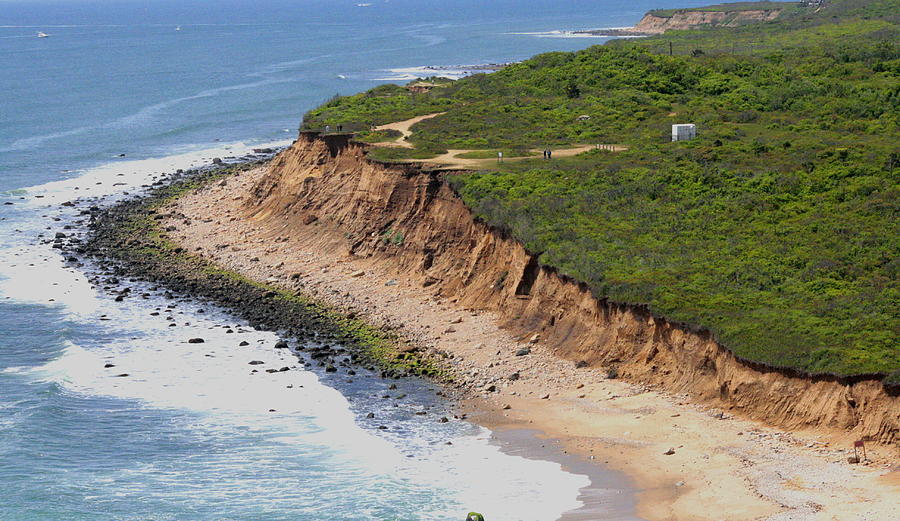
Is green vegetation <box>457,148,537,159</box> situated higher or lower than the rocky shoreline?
higher

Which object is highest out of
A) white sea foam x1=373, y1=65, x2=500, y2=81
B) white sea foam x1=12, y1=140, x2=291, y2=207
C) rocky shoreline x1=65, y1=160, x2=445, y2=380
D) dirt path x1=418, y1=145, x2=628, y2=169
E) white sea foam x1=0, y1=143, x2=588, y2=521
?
white sea foam x1=373, y1=65, x2=500, y2=81

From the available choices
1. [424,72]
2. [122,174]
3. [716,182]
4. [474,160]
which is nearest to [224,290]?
[474,160]

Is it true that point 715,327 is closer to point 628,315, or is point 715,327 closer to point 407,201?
point 628,315

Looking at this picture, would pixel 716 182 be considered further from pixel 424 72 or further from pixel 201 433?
pixel 424 72

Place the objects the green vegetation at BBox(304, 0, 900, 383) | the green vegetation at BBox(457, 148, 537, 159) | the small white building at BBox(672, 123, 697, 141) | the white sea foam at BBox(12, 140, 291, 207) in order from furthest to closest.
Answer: the white sea foam at BBox(12, 140, 291, 207), the small white building at BBox(672, 123, 697, 141), the green vegetation at BBox(457, 148, 537, 159), the green vegetation at BBox(304, 0, 900, 383)

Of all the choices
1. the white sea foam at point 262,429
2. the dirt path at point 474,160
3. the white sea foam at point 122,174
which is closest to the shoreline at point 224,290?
the white sea foam at point 262,429

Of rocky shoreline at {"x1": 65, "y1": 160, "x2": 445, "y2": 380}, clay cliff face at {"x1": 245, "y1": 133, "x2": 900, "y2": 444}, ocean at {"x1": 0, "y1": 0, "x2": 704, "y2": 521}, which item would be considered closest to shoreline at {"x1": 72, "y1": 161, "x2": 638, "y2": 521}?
rocky shoreline at {"x1": 65, "y1": 160, "x2": 445, "y2": 380}

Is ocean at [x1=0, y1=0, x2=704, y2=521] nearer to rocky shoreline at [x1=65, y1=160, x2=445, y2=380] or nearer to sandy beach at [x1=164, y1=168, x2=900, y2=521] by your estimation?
rocky shoreline at [x1=65, y1=160, x2=445, y2=380]
